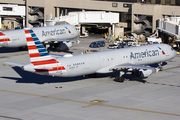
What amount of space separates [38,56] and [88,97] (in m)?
9.07

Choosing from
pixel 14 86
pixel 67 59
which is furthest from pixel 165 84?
pixel 14 86

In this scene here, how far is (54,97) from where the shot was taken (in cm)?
3994

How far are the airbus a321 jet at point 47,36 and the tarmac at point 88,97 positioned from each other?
1796 cm

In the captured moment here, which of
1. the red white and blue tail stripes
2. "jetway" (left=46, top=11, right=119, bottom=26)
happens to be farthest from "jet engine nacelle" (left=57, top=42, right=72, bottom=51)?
the red white and blue tail stripes

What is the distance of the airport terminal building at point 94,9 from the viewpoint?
318ft

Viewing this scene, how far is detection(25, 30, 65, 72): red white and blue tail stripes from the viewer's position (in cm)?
4116

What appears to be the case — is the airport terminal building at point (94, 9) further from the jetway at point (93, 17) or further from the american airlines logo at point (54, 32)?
the american airlines logo at point (54, 32)

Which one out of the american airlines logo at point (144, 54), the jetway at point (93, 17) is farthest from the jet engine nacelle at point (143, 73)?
the jetway at point (93, 17)

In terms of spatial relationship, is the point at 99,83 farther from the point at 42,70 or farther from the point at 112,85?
the point at 42,70

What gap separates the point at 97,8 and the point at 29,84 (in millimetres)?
68770

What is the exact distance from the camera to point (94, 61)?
46969mm

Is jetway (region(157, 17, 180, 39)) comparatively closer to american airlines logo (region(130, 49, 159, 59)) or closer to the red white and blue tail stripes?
american airlines logo (region(130, 49, 159, 59))

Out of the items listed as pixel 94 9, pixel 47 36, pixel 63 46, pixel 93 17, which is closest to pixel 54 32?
pixel 47 36

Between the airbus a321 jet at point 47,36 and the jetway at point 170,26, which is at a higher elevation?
the jetway at point 170,26
